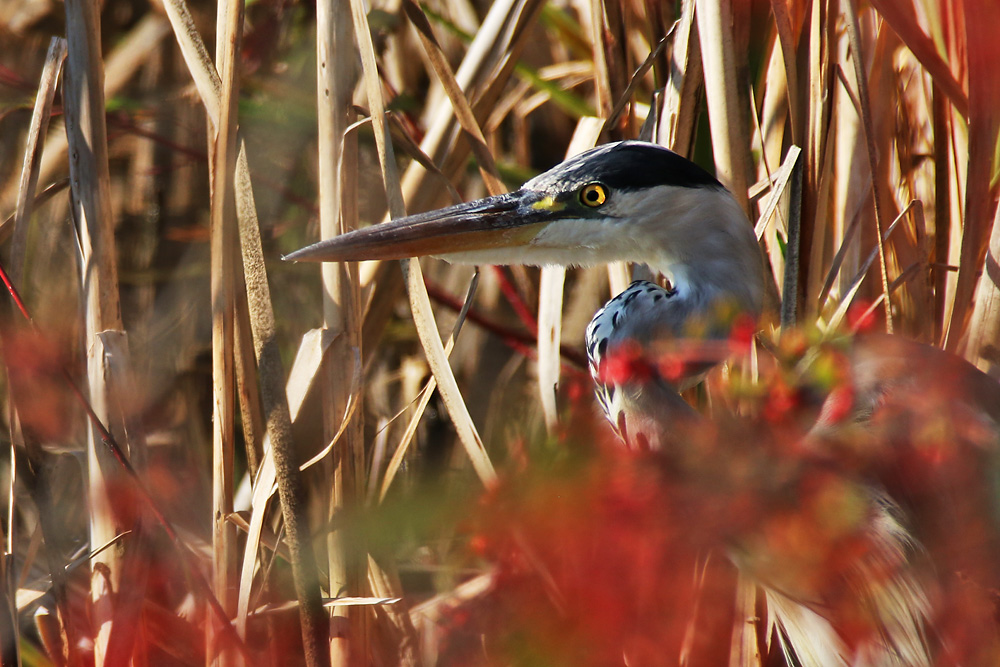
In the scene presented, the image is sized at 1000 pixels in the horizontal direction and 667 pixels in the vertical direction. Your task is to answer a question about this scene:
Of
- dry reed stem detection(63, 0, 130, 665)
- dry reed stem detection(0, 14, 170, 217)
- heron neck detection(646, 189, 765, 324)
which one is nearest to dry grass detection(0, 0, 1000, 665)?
dry reed stem detection(63, 0, 130, 665)

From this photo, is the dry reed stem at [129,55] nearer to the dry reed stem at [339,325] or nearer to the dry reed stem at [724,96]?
the dry reed stem at [339,325]

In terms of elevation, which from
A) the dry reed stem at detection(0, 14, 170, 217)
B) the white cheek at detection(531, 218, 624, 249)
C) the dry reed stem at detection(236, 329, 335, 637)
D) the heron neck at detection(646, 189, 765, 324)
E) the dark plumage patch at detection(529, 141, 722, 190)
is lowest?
the dry reed stem at detection(236, 329, 335, 637)

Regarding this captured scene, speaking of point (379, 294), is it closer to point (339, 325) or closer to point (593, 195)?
point (339, 325)

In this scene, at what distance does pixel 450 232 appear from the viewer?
3.60 feet

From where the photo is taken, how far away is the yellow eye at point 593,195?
1.13 m

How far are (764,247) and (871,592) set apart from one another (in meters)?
0.52

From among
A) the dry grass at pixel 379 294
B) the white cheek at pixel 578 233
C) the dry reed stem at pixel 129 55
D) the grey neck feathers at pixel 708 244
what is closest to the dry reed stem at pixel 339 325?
the dry grass at pixel 379 294

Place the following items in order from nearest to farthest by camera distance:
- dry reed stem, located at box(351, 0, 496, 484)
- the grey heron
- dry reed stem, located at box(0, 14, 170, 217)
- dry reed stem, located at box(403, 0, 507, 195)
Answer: the grey heron
dry reed stem, located at box(351, 0, 496, 484)
dry reed stem, located at box(403, 0, 507, 195)
dry reed stem, located at box(0, 14, 170, 217)

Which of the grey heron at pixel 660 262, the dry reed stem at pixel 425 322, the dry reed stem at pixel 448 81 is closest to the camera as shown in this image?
the grey heron at pixel 660 262

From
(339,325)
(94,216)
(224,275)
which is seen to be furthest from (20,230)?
(339,325)

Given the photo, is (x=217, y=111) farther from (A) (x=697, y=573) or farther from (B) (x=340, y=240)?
(A) (x=697, y=573)

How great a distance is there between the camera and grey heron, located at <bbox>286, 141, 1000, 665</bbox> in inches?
40.8

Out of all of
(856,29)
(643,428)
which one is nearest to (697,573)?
(643,428)

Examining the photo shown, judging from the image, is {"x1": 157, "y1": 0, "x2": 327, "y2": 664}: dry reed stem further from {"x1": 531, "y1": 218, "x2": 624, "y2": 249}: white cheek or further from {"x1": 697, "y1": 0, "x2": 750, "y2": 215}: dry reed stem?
{"x1": 697, "y1": 0, "x2": 750, "y2": 215}: dry reed stem
